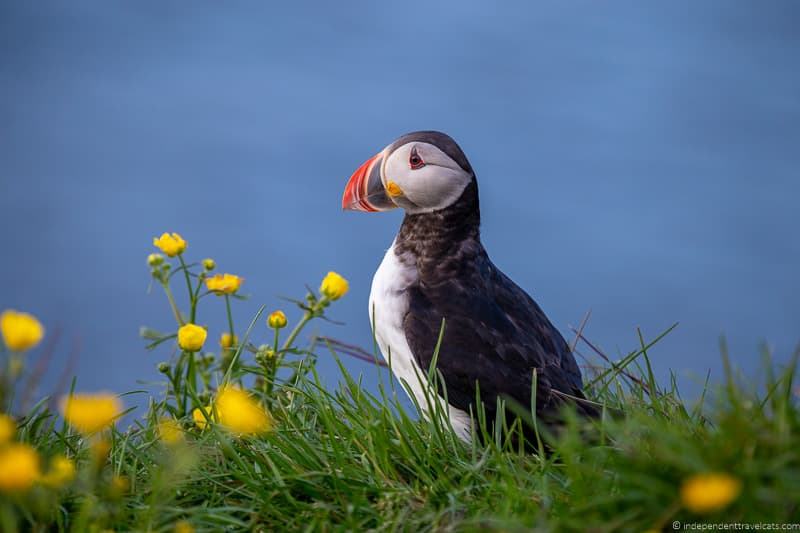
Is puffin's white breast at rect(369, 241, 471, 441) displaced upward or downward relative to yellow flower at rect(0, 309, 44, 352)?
upward

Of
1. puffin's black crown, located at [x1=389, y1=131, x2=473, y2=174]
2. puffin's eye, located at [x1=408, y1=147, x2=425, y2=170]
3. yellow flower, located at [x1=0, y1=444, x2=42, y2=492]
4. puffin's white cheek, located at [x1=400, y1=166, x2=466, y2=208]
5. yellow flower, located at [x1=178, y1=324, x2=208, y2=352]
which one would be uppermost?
puffin's black crown, located at [x1=389, y1=131, x2=473, y2=174]

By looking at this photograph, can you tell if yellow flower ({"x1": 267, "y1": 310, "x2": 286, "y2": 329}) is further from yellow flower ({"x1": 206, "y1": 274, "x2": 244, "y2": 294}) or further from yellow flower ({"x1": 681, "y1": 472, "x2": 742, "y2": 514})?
yellow flower ({"x1": 681, "y1": 472, "x2": 742, "y2": 514})

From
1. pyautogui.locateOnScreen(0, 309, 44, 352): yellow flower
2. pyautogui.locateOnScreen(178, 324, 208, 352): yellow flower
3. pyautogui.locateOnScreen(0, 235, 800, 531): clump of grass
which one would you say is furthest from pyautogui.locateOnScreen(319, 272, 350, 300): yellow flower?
pyautogui.locateOnScreen(0, 309, 44, 352): yellow flower

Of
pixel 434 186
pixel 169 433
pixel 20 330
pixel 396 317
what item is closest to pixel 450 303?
pixel 396 317

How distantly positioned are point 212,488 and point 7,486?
131 cm

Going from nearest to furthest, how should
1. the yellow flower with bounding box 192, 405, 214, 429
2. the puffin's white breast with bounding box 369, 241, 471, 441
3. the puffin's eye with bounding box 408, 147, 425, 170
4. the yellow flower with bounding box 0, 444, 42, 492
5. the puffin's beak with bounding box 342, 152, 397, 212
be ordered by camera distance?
the yellow flower with bounding box 0, 444, 42, 492
the yellow flower with bounding box 192, 405, 214, 429
the puffin's white breast with bounding box 369, 241, 471, 441
the puffin's eye with bounding box 408, 147, 425, 170
the puffin's beak with bounding box 342, 152, 397, 212

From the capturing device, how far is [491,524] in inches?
86.0

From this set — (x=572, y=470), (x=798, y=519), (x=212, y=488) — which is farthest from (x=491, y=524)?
(x=212, y=488)

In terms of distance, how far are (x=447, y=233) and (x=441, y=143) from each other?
384 mm

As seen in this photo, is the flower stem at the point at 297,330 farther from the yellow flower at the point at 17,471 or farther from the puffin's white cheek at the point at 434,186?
the yellow flower at the point at 17,471

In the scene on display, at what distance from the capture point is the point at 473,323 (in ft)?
11.6

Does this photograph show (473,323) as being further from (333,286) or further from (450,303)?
(333,286)

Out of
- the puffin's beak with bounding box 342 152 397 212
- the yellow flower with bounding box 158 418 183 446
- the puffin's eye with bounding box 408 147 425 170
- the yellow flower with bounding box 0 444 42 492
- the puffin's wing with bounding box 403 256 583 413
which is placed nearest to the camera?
the yellow flower with bounding box 0 444 42 492

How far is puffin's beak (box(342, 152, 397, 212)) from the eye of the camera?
384cm
